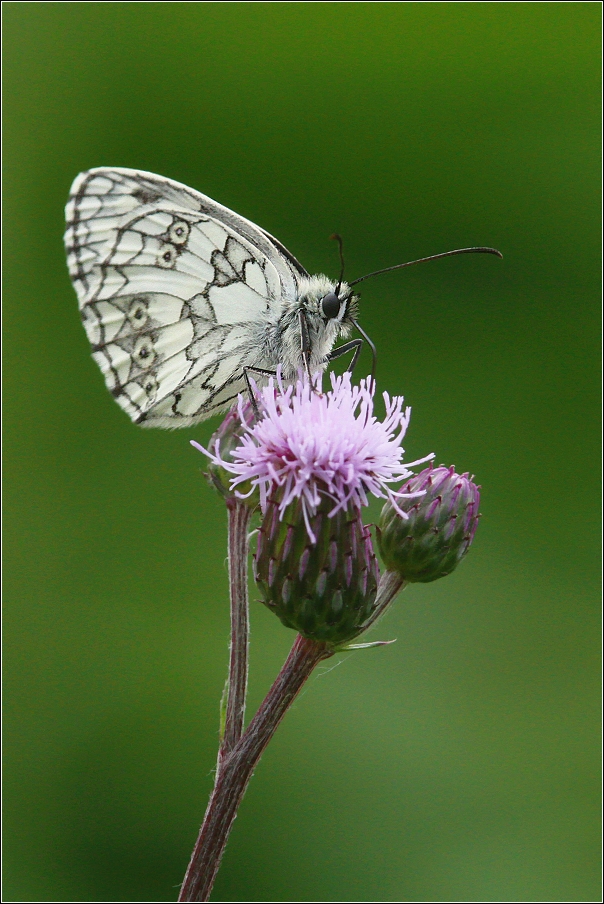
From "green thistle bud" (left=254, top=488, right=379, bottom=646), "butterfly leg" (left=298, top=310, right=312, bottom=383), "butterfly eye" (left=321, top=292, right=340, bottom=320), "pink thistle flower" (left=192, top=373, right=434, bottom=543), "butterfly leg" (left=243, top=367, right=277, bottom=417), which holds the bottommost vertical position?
"green thistle bud" (left=254, top=488, right=379, bottom=646)

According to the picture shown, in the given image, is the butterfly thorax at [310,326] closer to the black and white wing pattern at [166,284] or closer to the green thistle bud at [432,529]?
the black and white wing pattern at [166,284]

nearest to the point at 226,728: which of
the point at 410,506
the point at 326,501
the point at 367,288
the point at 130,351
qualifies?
the point at 326,501

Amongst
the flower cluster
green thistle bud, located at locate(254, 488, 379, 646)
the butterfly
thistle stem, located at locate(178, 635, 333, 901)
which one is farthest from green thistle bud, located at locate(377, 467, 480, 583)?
the butterfly

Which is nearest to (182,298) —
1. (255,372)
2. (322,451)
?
(255,372)

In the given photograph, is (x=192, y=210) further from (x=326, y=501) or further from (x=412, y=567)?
(x=412, y=567)

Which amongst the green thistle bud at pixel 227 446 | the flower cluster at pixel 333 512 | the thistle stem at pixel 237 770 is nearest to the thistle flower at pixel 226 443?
the green thistle bud at pixel 227 446

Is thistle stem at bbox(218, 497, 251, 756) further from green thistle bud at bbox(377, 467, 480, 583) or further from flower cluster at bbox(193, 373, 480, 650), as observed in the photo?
green thistle bud at bbox(377, 467, 480, 583)
